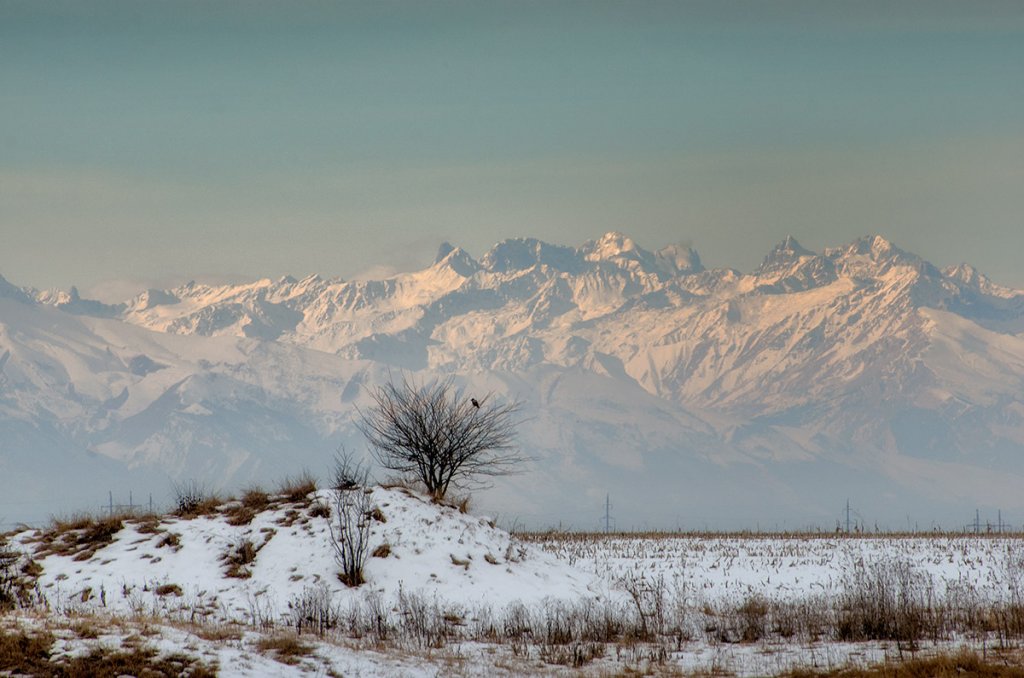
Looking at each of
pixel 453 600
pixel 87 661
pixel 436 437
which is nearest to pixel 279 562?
pixel 453 600

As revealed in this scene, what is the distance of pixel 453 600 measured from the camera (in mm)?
42625

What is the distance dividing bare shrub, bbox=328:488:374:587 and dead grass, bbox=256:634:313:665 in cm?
1134

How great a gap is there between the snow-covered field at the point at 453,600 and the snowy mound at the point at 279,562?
0.08 m

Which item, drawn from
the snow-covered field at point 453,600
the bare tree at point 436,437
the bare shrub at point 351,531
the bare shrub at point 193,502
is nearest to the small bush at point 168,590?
the snow-covered field at point 453,600

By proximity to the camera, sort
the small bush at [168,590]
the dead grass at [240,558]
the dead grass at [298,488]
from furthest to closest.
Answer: the dead grass at [298,488] → the dead grass at [240,558] → the small bush at [168,590]

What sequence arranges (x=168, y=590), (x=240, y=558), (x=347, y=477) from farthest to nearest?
(x=347, y=477) < (x=240, y=558) < (x=168, y=590)

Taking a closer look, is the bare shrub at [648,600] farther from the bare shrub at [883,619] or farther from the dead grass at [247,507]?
the dead grass at [247,507]

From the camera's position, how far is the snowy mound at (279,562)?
1679 inches

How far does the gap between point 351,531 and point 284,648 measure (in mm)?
13755

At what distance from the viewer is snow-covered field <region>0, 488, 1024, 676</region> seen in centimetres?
3238

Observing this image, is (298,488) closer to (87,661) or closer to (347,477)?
(347,477)

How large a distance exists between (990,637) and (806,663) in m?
7.18

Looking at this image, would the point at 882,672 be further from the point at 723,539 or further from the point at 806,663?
the point at 723,539

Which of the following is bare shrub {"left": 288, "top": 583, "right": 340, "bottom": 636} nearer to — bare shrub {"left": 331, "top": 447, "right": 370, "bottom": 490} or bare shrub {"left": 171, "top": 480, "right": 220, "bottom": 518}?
bare shrub {"left": 331, "top": 447, "right": 370, "bottom": 490}
